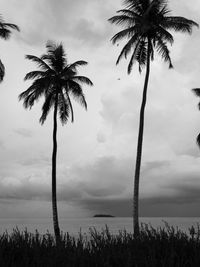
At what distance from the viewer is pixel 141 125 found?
28.7 meters

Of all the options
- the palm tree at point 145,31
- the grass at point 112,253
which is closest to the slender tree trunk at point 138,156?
the palm tree at point 145,31

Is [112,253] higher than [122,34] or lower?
lower

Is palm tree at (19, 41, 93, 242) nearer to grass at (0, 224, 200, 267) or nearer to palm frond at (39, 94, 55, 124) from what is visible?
palm frond at (39, 94, 55, 124)

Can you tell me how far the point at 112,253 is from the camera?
770 cm

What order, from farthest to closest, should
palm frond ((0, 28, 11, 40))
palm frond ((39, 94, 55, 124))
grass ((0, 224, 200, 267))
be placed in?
palm frond ((39, 94, 55, 124))
palm frond ((0, 28, 11, 40))
grass ((0, 224, 200, 267))

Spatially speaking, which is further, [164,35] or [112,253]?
[164,35]

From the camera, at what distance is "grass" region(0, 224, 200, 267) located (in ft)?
24.2

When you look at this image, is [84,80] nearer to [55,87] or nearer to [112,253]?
[55,87]

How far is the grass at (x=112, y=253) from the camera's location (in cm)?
736

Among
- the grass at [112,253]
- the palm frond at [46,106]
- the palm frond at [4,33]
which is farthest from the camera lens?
the palm frond at [46,106]

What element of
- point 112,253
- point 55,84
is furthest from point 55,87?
point 112,253

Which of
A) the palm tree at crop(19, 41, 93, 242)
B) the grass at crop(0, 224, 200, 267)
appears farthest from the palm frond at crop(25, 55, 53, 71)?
the grass at crop(0, 224, 200, 267)

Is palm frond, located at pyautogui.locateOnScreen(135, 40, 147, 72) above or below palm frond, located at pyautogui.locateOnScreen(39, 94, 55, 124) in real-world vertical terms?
above

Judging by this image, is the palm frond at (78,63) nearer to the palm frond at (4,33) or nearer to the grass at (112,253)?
the palm frond at (4,33)
